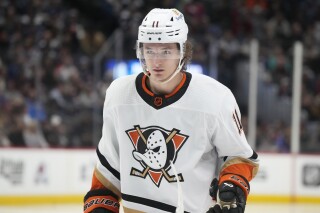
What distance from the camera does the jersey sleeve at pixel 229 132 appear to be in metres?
2.97

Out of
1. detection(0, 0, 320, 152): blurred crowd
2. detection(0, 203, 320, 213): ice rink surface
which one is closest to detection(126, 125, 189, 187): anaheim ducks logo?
detection(0, 203, 320, 213): ice rink surface

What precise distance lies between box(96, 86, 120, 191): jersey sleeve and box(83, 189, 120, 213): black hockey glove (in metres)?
0.05

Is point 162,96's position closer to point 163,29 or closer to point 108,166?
point 163,29

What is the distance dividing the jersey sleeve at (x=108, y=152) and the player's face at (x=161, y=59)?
276 millimetres

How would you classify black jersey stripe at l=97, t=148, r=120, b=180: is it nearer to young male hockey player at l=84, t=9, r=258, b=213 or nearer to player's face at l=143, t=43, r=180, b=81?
young male hockey player at l=84, t=9, r=258, b=213

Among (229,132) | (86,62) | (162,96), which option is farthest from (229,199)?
(86,62)

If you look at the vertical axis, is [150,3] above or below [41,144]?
above

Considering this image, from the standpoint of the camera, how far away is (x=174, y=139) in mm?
3002

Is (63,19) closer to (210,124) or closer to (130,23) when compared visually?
(130,23)

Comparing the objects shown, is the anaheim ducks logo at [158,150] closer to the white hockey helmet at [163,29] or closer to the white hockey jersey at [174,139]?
the white hockey jersey at [174,139]

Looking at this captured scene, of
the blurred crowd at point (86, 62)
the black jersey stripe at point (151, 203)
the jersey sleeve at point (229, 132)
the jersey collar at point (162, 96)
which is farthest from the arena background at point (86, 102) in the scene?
the jersey sleeve at point (229, 132)

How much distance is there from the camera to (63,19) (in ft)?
38.7

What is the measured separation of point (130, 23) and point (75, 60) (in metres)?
1.50

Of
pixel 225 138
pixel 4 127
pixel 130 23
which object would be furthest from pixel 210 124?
pixel 130 23
